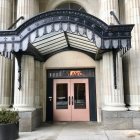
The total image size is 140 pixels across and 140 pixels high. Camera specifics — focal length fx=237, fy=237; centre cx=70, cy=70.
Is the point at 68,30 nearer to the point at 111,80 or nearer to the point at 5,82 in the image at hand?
the point at 111,80

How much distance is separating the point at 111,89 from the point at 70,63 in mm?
3505

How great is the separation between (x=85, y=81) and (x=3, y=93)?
4.72 metres

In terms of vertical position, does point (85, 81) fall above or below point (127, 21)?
below

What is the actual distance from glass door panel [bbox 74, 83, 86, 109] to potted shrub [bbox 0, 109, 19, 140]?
5.27 m

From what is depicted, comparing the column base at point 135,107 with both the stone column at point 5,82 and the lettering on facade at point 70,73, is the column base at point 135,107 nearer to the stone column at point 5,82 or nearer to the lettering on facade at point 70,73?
the lettering on facade at point 70,73

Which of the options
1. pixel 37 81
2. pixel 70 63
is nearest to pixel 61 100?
pixel 37 81

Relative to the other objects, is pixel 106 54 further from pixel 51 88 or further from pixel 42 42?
pixel 51 88

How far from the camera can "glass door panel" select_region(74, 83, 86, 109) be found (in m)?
13.9

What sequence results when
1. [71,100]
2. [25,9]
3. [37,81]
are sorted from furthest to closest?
[71,100]
[37,81]
[25,9]

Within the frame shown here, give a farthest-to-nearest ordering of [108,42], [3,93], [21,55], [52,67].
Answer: [52,67], [3,93], [21,55], [108,42]

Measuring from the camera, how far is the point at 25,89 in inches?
443

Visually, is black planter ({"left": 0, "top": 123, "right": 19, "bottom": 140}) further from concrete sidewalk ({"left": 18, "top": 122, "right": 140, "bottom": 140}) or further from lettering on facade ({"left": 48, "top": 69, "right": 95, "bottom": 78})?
lettering on facade ({"left": 48, "top": 69, "right": 95, "bottom": 78})

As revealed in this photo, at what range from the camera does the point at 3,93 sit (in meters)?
12.1

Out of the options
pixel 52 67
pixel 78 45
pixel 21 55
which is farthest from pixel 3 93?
pixel 78 45
